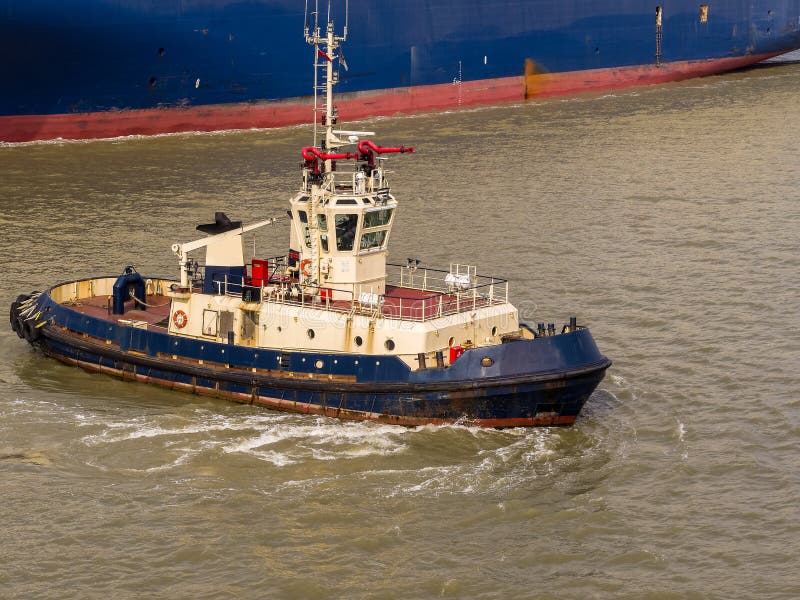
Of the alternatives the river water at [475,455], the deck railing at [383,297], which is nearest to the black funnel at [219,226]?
the deck railing at [383,297]

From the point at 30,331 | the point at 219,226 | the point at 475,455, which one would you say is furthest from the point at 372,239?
the point at 30,331

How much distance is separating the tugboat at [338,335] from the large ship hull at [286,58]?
927 inches

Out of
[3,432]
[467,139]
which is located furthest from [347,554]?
[467,139]

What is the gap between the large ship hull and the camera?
152ft

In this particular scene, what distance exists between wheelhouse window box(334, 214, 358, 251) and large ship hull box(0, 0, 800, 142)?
2721 cm

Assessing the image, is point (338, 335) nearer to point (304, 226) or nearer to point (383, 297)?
point (383, 297)

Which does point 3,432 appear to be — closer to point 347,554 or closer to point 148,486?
point 148,486

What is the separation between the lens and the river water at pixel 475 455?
54.1ft

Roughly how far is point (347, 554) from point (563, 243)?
57.7ft

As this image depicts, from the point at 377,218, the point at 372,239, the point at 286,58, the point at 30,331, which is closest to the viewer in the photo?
the point at 377,218

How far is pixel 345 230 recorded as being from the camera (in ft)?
72.8

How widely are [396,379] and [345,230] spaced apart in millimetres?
3091

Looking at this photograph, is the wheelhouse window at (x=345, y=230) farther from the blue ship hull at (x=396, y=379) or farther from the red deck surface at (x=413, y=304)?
the blue ship hull at (x=396, y=379)

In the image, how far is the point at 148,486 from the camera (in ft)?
61.7
